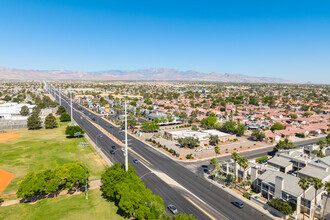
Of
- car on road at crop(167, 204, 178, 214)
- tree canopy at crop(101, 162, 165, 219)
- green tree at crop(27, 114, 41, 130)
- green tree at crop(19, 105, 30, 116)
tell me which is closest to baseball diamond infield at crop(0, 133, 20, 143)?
green tree at crop(27, 114, 41, 130)

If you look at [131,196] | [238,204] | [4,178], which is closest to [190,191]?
[238,204]

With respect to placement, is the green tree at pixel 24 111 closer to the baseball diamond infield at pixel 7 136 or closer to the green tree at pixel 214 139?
the baseball diamond infield at pixel 7 136

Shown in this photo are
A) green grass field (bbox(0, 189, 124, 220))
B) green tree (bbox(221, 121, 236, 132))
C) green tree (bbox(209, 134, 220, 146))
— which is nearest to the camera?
green grass field (bbox(0, 189, 124, 220))

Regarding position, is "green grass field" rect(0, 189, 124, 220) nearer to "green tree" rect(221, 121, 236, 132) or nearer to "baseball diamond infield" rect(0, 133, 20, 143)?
"baseball diamond infield" rect(0, 133, 20, 143)

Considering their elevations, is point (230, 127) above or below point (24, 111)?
below

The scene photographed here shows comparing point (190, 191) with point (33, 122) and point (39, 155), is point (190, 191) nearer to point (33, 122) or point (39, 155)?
point (39, 155)
